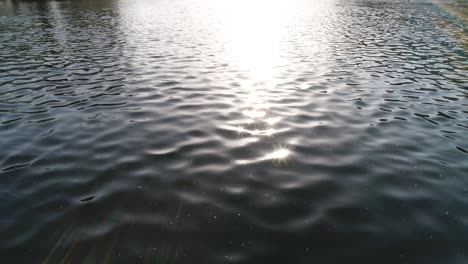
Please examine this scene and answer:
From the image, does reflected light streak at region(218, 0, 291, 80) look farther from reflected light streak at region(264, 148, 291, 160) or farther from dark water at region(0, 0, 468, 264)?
reflected light streak at region(264, 148, 291, 160)

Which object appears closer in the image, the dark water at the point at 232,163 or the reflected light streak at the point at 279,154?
the dark water at the point at 232,163

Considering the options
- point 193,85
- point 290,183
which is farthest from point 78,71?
point 290,183

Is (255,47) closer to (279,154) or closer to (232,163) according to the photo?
(279,154)

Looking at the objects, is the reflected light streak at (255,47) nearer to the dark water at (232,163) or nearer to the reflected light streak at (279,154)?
the dark water at (232,163)

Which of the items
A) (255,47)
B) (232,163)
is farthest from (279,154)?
(255,47)

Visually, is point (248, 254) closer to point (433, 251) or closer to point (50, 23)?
point (433, 251)

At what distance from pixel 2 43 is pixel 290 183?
32435mm

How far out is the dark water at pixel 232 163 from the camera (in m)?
5.80

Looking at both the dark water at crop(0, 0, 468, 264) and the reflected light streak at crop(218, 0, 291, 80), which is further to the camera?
the reflected light streak at crop(218, 0, 291, 80)

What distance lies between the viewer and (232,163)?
8602 millimetres

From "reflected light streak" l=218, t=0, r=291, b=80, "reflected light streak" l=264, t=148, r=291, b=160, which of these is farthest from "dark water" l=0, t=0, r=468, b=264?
"reflected light streak" l=218, t=0, r=291, b=80

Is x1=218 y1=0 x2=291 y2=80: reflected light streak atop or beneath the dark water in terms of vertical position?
atop

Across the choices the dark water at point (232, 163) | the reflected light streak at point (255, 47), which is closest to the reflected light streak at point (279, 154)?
the dark water at point (232, 163)

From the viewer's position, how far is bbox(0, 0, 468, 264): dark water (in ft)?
19.0
